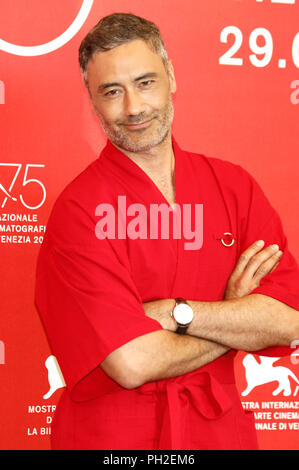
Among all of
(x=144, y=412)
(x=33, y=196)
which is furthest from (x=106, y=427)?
(x=33, y=196)

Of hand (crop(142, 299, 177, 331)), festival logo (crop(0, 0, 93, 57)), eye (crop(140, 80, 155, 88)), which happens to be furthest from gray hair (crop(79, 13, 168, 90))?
hand (crop(142, 299, 177, 331))

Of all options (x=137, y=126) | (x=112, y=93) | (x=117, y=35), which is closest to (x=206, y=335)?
(x=137, y=126)

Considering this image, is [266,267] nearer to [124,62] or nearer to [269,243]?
[269,243]

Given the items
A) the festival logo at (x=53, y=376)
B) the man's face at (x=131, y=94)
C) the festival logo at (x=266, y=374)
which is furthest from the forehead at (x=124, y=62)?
the festival logo at (x=266, y=374)

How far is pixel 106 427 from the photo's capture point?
1.88 m

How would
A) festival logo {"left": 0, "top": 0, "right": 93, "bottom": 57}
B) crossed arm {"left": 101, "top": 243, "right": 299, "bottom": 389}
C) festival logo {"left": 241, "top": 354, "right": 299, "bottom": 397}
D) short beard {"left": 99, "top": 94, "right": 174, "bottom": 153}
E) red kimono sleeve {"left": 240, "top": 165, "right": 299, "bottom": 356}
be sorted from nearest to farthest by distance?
crossed arm {"left": 101, "top": 243, "right": 299, "bottom": 389}
red kimono sleeve {"left": 240, "top": 165, "right": 299, "bottom": 356}
short beard {"left": 99, "top": 94, "right": 174, "bottom": 153}
festival logo {"left": 0, "top": 0, "right": 93, "bottom": 57}
festival logo {"left": 241, "top": 354, "right": 299, "bottom": 397}

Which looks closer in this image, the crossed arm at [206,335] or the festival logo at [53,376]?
the crossed arm at [206,335]

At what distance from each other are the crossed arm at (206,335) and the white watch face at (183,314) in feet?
0.05

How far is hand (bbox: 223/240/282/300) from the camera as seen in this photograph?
195 cm

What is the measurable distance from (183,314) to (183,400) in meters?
0.24

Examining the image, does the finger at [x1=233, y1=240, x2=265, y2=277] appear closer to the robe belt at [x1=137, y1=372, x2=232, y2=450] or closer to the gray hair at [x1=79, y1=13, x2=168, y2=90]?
the robe belt at [x1=137, y1=372, x2=232, y2=450]

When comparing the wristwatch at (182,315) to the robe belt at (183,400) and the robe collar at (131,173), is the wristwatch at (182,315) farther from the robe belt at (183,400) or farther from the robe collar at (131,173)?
the robe collar at (131,173)

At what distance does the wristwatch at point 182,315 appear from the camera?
183 cm

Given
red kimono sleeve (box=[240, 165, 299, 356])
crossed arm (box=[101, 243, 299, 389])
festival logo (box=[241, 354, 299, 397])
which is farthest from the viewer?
festival logo (box=[241, 354, 299, 397])
